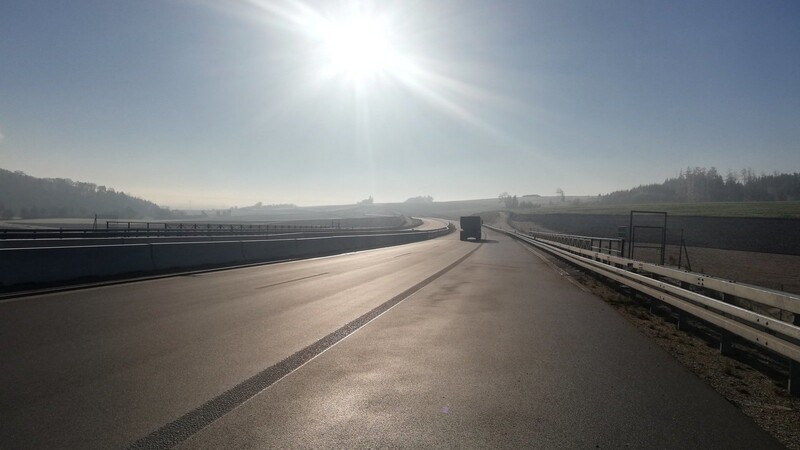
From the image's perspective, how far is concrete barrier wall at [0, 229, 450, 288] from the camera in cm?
1302

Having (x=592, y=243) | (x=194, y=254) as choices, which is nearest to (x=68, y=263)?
(x=194, y=254)

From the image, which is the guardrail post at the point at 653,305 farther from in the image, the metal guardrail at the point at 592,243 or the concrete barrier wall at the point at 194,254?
the concrete barrier wall at the point at 194,254

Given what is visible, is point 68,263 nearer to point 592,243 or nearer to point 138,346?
point 138,346

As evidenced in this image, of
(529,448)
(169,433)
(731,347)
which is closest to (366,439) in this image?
(529,448)

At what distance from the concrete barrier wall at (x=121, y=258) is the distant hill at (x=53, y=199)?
1091 inches

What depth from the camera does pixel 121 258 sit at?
16.1 metres

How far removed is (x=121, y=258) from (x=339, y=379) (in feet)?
43.3

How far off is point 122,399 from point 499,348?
493 centimetres

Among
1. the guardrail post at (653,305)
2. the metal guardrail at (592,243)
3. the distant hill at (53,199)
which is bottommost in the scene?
the guardrail post at (653,305)

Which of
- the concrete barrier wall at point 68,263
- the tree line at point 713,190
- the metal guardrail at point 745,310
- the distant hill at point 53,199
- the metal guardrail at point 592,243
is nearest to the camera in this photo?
the metal guardrail at point 745,310

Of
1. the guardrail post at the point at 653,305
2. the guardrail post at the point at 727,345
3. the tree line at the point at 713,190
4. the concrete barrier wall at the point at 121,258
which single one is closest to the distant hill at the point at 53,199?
the concrete barrier wall at the point at 121,258

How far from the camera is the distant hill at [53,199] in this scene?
52.9 meters

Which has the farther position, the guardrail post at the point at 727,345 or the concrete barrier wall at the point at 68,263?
the concrete barrier wall at the point at 68,263

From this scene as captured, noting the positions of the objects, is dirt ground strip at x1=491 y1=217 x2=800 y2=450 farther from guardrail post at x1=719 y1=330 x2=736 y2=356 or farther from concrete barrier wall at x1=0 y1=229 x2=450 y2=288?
concrete barrier wall at x1=0 y1=229 x2=450 y2=288
